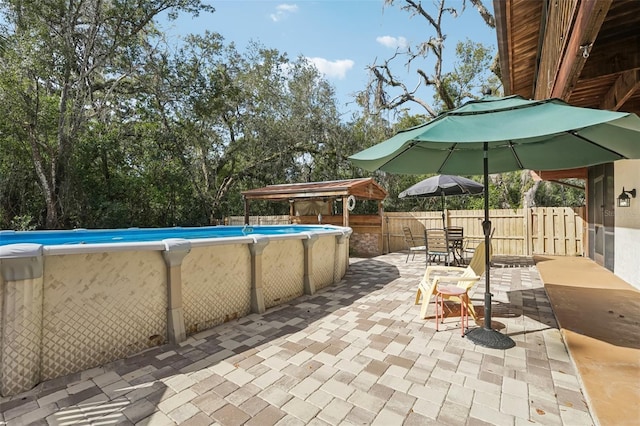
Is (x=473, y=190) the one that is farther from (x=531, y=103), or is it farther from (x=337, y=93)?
(x=337, y=93)

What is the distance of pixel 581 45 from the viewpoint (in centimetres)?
200

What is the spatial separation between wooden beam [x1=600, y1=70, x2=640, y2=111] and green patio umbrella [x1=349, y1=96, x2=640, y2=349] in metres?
0.61

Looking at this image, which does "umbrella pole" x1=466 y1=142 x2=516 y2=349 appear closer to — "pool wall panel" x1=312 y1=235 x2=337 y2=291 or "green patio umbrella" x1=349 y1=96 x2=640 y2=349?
"green patio umbrella" x1=349 y1=96 x2=640 y2=349

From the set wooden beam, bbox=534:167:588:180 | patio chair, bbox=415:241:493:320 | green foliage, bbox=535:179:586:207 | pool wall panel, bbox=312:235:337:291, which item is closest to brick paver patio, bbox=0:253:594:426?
patio chair, bbox=415:241:493:320

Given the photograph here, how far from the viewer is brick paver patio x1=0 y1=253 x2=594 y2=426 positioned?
2.10m

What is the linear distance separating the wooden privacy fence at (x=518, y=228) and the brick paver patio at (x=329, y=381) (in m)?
6.75

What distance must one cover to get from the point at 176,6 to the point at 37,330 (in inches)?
586

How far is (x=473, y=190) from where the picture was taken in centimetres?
806

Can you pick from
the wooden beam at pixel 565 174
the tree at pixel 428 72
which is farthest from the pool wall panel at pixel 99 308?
the tree at pixel 428 72

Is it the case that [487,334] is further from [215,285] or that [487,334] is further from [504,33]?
[504,33]

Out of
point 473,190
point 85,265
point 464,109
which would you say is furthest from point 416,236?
point 85,265

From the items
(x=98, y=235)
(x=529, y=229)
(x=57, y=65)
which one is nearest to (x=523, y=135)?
(x=98, y=235)

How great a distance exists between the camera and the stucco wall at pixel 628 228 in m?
5.06

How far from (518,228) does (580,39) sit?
9.36 metres
